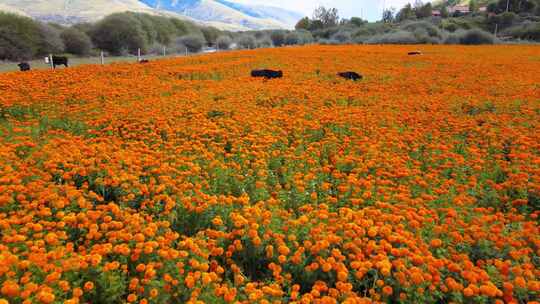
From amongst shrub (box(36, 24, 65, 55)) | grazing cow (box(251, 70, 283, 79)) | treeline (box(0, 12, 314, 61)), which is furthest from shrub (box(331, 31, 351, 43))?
grazing cow (box(251, 70, 283, 79))

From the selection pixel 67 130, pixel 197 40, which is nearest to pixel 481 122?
pixel 67 130

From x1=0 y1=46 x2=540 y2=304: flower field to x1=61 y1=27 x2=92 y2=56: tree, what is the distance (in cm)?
3337

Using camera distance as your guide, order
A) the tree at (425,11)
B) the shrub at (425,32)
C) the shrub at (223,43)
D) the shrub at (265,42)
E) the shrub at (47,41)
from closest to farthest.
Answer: the shrub at (47,41)
the shrub at (425,32)
the shrub at (223,43)
the shrub at (265,42)
the tree at (425,11)

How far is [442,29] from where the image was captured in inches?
2229

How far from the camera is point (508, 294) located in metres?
3.23

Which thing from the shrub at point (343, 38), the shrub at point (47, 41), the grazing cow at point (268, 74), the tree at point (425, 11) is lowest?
the grazing cow at point (268, 74)

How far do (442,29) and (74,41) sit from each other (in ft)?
165

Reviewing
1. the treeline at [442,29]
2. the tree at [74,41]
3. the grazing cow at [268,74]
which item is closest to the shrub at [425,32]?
the treeline at [442,29]

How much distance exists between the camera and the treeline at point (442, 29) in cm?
4362

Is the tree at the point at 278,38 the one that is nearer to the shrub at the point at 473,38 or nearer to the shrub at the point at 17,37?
the shrub at the point at 473,38

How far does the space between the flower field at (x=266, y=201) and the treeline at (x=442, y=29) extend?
36436 mm

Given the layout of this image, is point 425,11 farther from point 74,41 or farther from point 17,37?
point 17,37

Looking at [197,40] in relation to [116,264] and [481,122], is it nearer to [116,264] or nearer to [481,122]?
[481,122]

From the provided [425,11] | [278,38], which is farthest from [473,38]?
[425,11]
